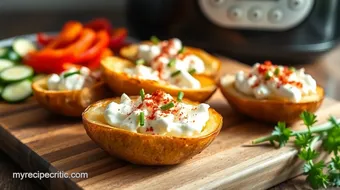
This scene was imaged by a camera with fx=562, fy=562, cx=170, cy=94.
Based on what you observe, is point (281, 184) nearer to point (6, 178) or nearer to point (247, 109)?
point (247, 109)

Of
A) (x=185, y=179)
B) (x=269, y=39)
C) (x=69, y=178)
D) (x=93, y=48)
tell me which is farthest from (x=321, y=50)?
(x=69, y=178)

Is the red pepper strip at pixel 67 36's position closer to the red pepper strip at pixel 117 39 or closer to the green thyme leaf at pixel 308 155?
the red pepper strip at pixel 117 39

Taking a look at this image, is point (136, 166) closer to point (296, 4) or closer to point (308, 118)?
point (308, 118)

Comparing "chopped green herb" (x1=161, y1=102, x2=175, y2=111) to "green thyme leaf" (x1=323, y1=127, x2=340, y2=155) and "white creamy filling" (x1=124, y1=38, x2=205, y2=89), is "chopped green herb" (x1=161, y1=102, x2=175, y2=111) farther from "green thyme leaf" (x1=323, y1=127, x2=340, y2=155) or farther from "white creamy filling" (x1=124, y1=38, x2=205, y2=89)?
"green thyme leaf" (x1=323, y1=127, x2=340, y2=155)

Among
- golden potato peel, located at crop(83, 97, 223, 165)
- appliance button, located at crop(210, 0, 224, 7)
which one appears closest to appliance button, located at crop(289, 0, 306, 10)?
appliance button, located at crop(210, 0, 224, 7)

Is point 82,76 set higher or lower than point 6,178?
higher

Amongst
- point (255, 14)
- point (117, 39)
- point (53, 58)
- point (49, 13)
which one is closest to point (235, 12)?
point (255, 14)

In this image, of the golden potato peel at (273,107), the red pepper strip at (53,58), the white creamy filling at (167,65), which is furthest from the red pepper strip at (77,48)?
the golden potato peel at (273,107)
